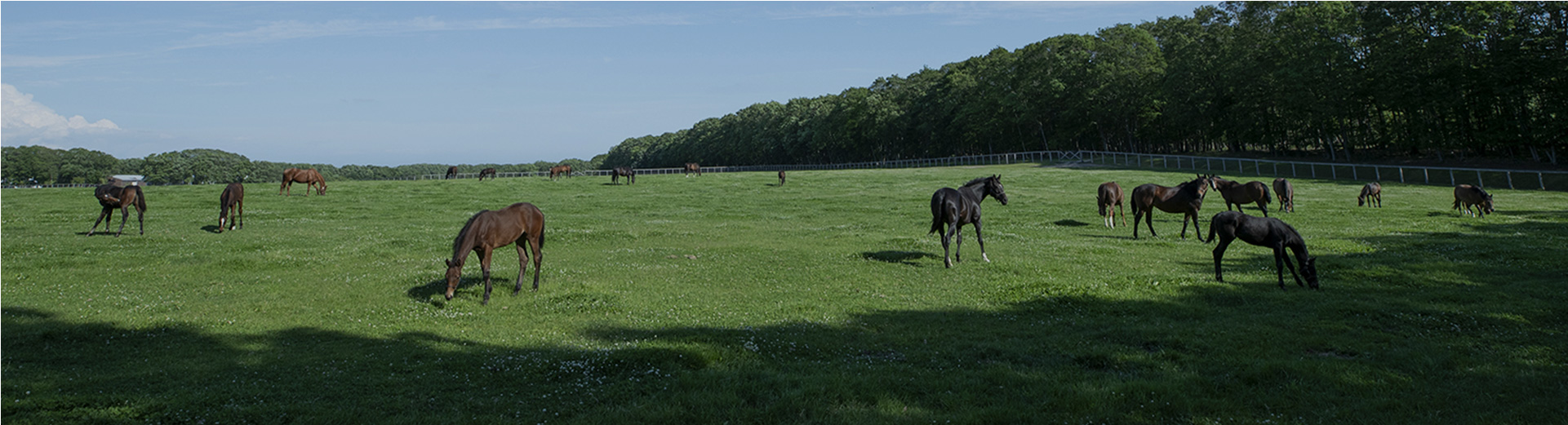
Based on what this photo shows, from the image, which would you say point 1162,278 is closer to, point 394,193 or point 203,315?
point 203,315

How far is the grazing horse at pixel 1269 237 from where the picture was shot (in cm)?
1343

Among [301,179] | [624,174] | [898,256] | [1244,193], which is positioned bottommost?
[898,256]

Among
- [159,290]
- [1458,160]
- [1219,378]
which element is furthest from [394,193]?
[1458,160]

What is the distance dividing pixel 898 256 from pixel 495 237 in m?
9.22

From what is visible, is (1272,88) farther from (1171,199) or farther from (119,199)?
(119,199)

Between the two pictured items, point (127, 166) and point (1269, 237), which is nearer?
point (1269, 237)

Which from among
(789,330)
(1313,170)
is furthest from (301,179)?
(1313,170)

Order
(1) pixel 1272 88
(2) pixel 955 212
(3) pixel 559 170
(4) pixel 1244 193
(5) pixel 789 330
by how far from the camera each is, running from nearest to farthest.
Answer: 1. (5) pixel 789 330
2. (2) pixel 955 212
3. (4) pixel 1244 193
4. (1) pixel 1272 88
5. (3) pixel 559 170

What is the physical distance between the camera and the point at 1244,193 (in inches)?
1121

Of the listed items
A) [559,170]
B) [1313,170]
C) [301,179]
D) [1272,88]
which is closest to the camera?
[301,179]

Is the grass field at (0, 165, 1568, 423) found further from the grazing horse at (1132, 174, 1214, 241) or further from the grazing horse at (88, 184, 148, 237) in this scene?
the grazing horse at (1132, 174, 1214, 241)

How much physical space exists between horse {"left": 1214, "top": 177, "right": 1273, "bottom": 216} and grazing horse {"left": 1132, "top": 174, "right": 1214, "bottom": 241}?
6.73 metres

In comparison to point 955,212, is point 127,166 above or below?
above

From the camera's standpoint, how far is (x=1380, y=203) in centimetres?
3278
